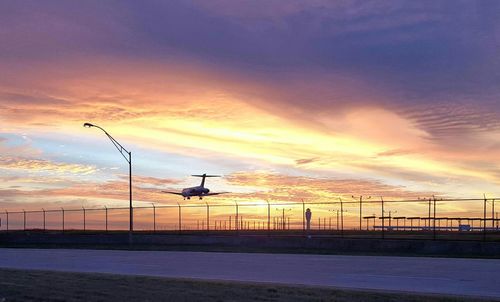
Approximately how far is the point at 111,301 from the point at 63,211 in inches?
2246

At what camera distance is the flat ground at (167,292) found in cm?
1474

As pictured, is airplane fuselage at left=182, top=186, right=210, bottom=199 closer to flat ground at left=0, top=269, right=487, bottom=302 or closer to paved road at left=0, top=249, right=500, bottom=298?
paved road at left=0, top=249, right=500, bottom=298

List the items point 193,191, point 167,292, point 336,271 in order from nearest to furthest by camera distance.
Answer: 1. point 167,292
2. point 336,271
3. point 193,191

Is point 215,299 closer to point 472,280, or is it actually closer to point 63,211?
point 472,280

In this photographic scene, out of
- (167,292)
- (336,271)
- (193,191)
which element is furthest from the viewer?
(193,191)

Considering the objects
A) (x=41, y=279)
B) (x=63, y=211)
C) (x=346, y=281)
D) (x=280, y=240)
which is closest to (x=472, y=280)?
(x=346, y=281)

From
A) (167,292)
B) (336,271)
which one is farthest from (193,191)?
(167,292)

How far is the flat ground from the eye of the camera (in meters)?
14.7

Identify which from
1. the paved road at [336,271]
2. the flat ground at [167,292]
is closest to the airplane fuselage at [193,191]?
the paved road at [336,271]

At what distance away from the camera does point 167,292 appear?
15.9 meters

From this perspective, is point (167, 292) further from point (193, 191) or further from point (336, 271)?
point (193, 191)

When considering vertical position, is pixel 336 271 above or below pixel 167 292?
below

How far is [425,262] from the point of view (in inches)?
1040

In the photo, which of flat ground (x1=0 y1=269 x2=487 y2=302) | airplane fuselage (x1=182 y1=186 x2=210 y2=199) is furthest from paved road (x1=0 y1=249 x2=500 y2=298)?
airplane fuselage (x1=182 y1=186 x2=210 y2=199)
